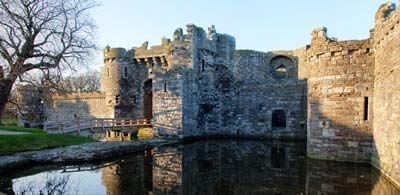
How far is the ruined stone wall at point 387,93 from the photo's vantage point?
849 cm

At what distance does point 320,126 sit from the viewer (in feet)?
40.6

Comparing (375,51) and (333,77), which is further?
(333,77)

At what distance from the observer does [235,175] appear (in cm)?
1046

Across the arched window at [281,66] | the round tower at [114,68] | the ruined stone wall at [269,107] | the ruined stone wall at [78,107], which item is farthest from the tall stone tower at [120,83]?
the arched window at [281,66]

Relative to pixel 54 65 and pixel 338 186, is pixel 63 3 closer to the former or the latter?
pixel 54 65

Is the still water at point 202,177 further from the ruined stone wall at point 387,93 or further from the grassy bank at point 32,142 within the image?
the grassy bank at point 32,142

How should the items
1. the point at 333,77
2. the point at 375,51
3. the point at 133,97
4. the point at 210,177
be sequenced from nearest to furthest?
the point at 210,177
the point at 375,51
the point at 333,77
the point at 133,97

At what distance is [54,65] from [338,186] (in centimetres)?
936

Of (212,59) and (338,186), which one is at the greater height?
(212,59)

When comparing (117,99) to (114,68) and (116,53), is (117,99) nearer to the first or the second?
(114,68)

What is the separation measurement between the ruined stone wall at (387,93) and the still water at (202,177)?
536 millimetres

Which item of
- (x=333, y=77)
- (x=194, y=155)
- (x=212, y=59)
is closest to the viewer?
(x=333, y=77)

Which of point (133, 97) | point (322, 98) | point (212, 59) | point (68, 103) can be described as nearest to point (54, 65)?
point (322, 98)

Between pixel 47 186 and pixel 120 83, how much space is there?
17.2 meters
